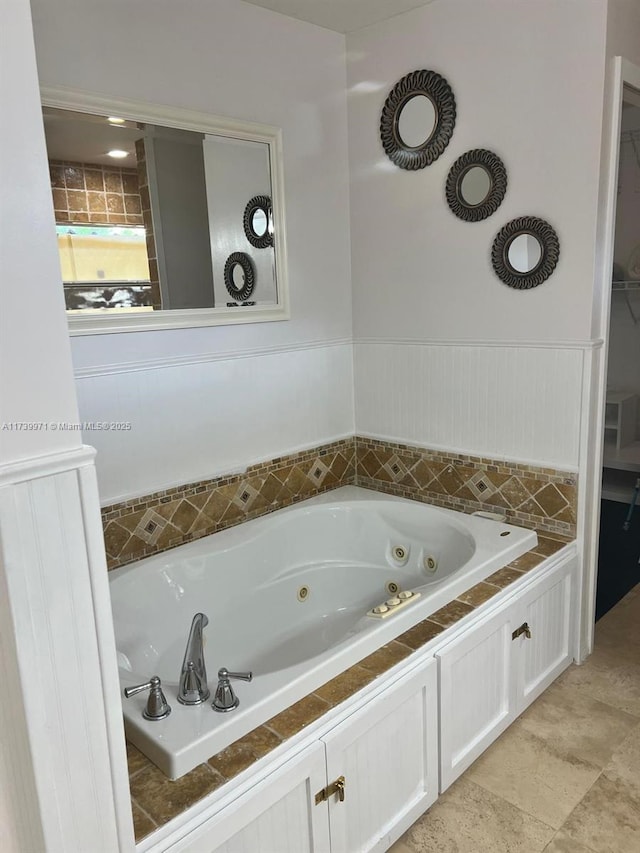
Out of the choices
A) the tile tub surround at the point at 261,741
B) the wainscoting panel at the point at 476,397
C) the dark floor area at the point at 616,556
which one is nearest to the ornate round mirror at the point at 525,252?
the wainscoting panel at the point at 476,397

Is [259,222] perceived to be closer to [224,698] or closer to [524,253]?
[524,253]

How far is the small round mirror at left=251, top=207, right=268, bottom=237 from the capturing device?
→ 276cm

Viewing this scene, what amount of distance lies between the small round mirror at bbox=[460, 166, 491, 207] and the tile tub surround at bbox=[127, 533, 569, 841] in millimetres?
1548

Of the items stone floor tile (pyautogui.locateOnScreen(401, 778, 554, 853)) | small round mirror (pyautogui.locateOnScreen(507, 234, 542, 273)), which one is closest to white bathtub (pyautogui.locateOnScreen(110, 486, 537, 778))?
stone floor tile (pyautogui.locateOnScreen(401, 778, 554, 853))

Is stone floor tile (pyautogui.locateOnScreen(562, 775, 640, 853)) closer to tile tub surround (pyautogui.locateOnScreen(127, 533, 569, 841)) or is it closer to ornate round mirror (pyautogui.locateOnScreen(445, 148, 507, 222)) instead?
tile tub surround (pyautogui.locateOnScreen(127, 533, 569, 841))

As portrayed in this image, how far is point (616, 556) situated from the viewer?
3.65 meters

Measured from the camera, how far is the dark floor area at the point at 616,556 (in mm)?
3287

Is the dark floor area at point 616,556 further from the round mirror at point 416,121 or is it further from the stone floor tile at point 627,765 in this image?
the round mirror at point 416,121

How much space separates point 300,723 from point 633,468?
3293 millimetres

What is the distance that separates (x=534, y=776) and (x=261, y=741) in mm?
1058

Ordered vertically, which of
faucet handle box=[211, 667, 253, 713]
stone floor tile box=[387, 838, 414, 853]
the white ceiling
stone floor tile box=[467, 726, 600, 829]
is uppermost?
the white ceiling

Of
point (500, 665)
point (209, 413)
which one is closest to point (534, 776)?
point (500, 665)

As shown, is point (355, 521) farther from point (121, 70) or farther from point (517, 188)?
point (121, 70)

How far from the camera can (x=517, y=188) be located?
2578 millimetres
